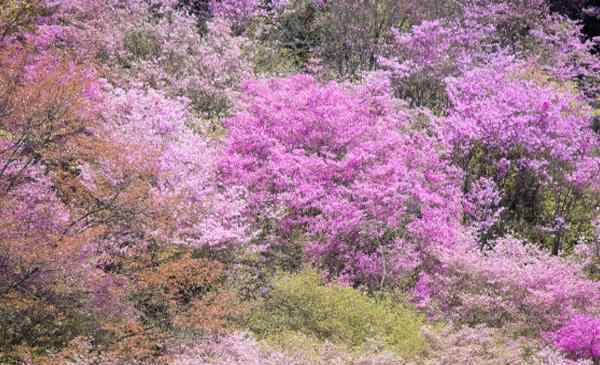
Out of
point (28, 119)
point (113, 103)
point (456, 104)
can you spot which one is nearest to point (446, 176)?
point (456, 104)

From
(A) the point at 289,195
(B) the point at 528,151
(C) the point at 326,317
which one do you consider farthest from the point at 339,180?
(B) the point at 528,151

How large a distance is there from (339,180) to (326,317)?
361 centimetres

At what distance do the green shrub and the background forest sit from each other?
36 millimetres

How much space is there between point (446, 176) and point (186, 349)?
825 centimetres

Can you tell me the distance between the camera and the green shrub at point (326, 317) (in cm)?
1370

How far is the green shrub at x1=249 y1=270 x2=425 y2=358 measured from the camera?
45.0 feet

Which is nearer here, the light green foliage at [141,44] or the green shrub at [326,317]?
the green shrub at [326,317]

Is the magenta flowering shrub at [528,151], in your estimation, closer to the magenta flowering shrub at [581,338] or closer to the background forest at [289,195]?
the background forest at [289,195]

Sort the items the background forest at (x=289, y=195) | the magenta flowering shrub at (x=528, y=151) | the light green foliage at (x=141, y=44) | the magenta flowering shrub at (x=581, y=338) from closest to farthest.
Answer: the background forest at (x=289, y=195)
the magenta flowering shrub at (x=581, y=338)
the magenta flowering shrub at (x=528, y=151)
the light green foliage at (x=141, y=44)

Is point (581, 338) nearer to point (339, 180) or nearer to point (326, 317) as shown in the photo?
point (326, 317)

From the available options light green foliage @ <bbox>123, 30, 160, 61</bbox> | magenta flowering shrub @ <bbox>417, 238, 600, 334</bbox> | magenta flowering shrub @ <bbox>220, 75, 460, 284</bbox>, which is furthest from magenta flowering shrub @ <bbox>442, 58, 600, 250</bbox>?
light green foliage @ <bbox>123, 30, 160, 61</bbox>

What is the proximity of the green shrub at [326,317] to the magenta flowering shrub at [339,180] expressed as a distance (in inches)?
63.3

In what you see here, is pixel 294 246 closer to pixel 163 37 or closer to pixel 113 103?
pixel 113 103

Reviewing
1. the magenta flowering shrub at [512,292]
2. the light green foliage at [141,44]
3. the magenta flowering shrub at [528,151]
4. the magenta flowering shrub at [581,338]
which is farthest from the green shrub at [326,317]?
the light green foliage at [141,44]
